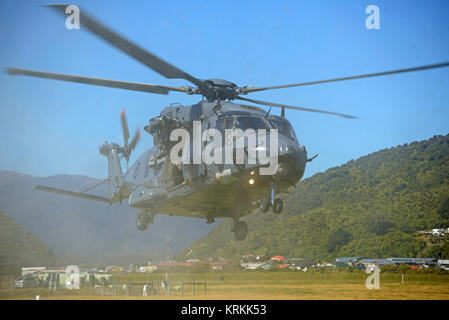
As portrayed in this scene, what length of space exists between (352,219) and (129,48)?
82.2 feet

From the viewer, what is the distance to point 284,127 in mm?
12461

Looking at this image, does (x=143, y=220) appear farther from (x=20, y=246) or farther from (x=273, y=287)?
(x=20, y=246)

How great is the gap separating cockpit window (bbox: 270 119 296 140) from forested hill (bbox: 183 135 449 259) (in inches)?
483

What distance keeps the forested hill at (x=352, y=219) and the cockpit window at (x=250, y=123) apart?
41.4ft

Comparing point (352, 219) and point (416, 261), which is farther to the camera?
point (352, 219)

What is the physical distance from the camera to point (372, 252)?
1185 inches

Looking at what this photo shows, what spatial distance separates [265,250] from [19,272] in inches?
540

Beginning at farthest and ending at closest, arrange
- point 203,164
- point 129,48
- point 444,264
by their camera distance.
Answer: point 444,264 < point 203,164 < point 129,48

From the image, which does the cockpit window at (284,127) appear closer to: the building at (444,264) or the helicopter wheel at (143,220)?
the helicopter wheel at (143,220)

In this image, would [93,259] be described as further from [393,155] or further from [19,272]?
[393,155]

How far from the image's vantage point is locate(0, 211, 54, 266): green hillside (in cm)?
2352

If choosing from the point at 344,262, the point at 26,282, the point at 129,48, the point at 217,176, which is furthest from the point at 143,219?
the point at 344,262
